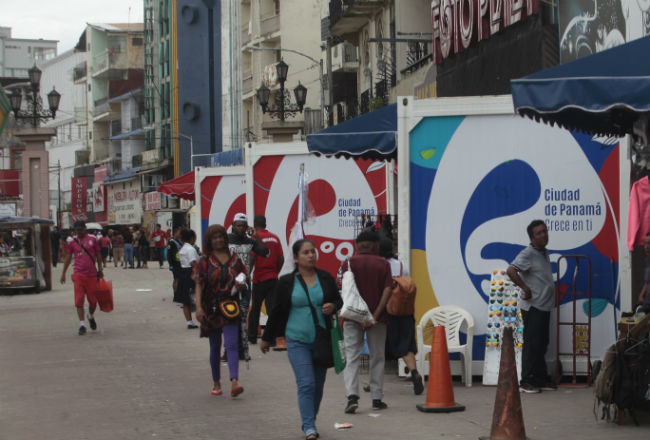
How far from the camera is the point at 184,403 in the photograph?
33.8 feet

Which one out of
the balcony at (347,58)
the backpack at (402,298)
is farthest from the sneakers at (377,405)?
the balcony at (347,58)

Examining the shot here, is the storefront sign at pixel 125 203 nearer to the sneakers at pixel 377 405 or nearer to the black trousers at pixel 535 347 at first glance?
the black trousers at pixel 535 347

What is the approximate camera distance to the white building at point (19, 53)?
10991 centimetres

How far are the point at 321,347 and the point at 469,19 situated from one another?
13.2 metres

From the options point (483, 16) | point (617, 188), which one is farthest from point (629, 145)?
point (483, 16)

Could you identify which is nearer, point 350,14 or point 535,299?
point 535,299

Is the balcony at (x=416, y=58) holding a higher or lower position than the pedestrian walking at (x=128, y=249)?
higher

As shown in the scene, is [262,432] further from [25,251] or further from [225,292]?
[25,251]

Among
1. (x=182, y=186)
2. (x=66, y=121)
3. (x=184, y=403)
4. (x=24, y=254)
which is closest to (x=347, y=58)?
(x=182, y=186)

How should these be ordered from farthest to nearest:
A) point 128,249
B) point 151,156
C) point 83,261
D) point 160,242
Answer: point 151,156 → point 160,242 → point 128,249 → point 83,261

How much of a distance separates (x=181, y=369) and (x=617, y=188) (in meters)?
5.38

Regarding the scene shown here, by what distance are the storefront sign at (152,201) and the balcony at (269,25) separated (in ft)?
63.6

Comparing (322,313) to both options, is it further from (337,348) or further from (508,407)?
(508,407)

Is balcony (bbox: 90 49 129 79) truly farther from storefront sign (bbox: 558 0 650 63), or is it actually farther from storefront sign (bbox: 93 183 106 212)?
storefront sign (bbox: 558 0 650 63)
